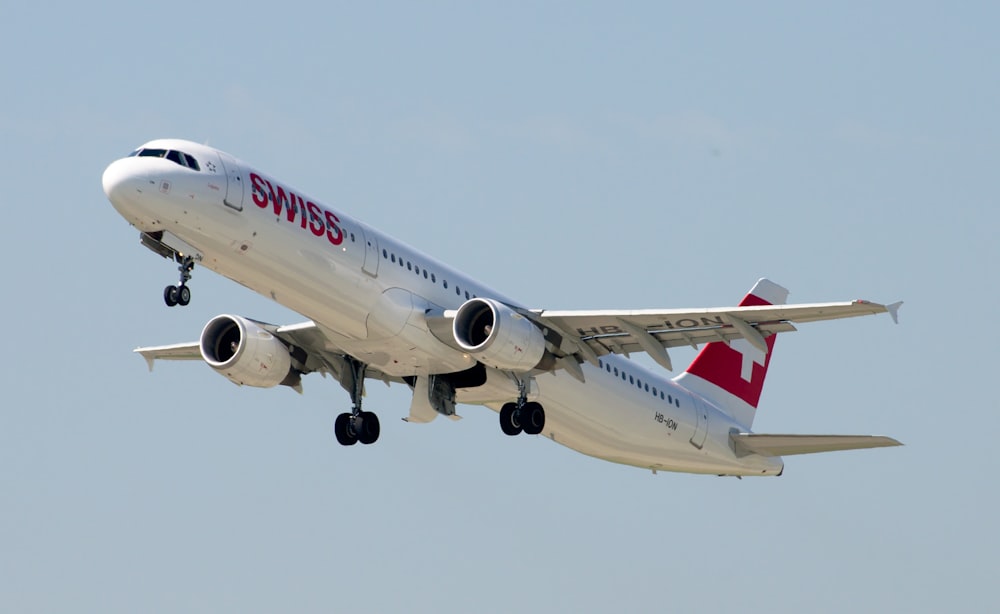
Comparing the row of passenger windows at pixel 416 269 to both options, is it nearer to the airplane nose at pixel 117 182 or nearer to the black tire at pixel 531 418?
the black tire at pixel 531 418

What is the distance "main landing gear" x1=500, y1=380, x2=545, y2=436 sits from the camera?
40.4 metres

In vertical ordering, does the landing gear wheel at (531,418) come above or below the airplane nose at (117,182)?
above

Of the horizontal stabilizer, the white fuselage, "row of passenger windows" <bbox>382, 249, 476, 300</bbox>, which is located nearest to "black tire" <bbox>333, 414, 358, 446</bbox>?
the white fuselage

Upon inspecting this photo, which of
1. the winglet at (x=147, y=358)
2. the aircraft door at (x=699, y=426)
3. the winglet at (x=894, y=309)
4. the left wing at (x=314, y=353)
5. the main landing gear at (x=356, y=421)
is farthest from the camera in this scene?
the winglet at (x=147, y=358)

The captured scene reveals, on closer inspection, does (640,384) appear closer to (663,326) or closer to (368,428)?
(663,326)

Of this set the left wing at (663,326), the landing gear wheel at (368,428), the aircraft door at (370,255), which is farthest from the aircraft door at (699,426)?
the aircraft door at (370,255)

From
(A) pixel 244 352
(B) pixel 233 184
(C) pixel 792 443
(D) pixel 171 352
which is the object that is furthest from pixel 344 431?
(C) pixel 792 443

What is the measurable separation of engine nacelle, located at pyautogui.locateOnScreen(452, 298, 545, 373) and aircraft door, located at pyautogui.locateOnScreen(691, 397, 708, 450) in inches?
354

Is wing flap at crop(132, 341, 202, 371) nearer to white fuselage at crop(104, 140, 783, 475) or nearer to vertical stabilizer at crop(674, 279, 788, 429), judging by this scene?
white fuselage at crop(104, 140, 783, 475)

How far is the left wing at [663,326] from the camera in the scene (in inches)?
1431

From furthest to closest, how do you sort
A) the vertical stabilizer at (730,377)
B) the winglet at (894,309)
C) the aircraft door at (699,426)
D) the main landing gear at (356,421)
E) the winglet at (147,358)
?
the vertical stabilizer at (730,377) → the winglet at (147,358) → the aircraft door at (699,426) → the main landing gear at (356,421) → the winglet at (894,309)

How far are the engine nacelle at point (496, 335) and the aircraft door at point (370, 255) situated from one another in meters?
2.33

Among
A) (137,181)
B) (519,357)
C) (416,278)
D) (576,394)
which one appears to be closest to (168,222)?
(137,181)

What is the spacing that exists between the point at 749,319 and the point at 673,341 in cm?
300
